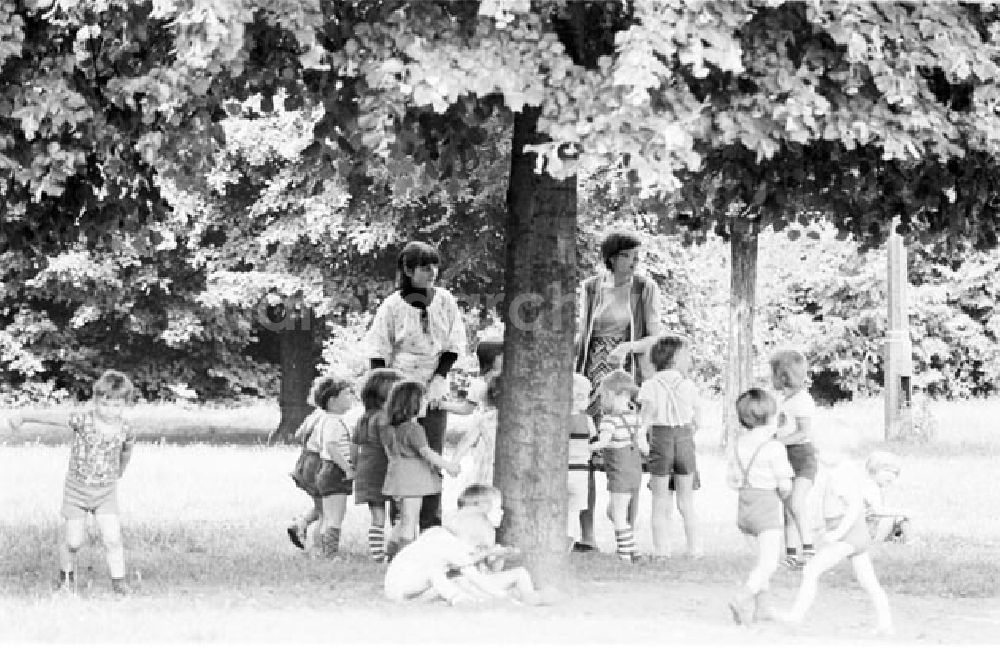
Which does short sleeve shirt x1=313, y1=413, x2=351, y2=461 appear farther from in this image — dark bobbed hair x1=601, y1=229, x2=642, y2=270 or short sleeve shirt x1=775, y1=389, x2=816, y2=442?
short sleeve shirt x1=775, y1=389, x2=816, y2=442

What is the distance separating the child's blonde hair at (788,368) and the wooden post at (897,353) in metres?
14.8

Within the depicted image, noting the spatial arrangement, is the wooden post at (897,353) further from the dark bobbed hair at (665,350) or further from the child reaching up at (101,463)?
the child reaching up at (101,463)

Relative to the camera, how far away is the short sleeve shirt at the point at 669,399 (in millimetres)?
11500

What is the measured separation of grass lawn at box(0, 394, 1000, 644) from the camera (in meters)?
8.59

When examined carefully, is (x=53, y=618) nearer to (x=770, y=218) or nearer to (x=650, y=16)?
(x=650, y=16)

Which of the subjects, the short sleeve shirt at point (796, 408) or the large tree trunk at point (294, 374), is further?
the large tree trunk at point (294, 374)

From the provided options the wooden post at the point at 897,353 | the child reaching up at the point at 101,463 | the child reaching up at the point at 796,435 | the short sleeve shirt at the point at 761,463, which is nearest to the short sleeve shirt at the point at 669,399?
the child reaching up at the point at 796,435

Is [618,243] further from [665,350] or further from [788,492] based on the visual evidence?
[788,492]

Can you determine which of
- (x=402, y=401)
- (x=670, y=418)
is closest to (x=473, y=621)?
(x=402, y=401)

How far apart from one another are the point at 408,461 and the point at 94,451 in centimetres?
190

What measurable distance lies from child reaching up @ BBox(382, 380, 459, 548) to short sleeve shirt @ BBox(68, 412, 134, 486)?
1640mm

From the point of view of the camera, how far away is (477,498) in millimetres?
9461

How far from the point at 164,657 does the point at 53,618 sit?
1.44m

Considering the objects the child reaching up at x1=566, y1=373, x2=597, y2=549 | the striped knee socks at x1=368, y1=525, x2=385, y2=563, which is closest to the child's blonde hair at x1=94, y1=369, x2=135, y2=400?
the striped knee socks at x1=368, y1=525, x2=385, y2=563
